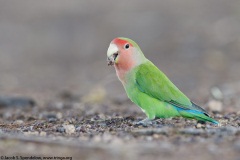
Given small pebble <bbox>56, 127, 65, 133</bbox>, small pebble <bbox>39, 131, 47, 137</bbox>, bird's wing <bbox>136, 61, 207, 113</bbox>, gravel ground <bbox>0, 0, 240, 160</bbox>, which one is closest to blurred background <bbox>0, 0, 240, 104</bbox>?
gravel ground <bbox>0, 0, 240, 160</bbox>

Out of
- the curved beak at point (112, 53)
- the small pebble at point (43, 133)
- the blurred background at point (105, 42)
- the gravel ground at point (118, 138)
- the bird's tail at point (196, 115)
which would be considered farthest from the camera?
the blurred background at point (105, 42)

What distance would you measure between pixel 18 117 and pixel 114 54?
1.75m

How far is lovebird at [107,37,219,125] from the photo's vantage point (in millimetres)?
5648

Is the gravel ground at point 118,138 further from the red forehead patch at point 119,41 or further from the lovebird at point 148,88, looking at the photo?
the red forehead patch at point 119,41

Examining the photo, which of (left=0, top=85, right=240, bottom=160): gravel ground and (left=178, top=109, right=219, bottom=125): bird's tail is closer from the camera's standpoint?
(left=0, top=85, right=240, bottom=160): gravel ground

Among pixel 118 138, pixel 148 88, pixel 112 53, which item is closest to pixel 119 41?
pixel 112 53

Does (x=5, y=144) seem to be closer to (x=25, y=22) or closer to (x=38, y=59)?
(x=38, y=59)

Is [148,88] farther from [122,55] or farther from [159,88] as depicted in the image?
[122,55]

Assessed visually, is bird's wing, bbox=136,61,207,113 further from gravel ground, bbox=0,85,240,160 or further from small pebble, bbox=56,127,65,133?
small pebble, bbox=56,127,65,133

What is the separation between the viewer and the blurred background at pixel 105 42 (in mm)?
11133

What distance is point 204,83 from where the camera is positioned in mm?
10383

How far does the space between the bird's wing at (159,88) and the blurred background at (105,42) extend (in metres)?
3.05

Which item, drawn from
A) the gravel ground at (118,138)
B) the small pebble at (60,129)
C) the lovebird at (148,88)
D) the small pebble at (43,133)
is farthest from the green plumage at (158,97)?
the small pebble at (43,133)

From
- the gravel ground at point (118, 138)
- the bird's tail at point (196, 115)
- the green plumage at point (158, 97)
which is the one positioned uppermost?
the green plumage at point (158, 97)
